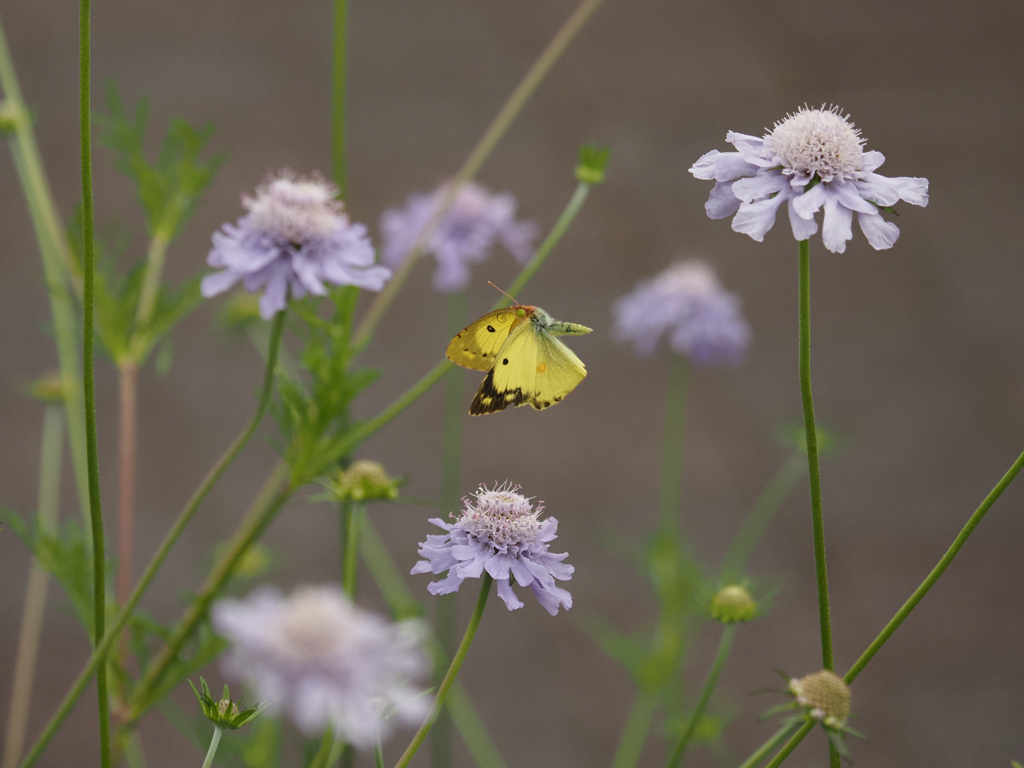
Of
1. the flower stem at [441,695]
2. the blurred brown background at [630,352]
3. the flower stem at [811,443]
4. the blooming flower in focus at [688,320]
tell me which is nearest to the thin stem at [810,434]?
the flower stem at [811,443]

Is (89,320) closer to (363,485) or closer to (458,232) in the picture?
(363,485)

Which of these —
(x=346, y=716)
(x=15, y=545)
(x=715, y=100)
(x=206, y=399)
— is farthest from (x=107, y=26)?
(x=346, y=716)

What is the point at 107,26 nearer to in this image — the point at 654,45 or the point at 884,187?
the point at 654,45

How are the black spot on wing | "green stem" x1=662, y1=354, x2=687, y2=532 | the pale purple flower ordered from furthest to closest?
"green stem" x1=662, y1=354, x2=687, y2=532 < the black spot on wing < the pale purple flower

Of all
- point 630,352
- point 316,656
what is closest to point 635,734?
point 316,656

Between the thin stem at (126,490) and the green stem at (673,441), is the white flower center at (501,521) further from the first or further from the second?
the green stem at (673,441)

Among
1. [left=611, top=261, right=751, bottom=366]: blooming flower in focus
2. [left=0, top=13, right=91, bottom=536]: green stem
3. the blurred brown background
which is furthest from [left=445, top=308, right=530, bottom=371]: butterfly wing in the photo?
the blurred brown background

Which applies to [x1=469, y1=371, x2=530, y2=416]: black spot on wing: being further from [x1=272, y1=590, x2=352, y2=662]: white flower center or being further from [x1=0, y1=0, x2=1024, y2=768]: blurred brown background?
[x1=0, y1=0, x2=1024, y2=768]: blurred brown background
